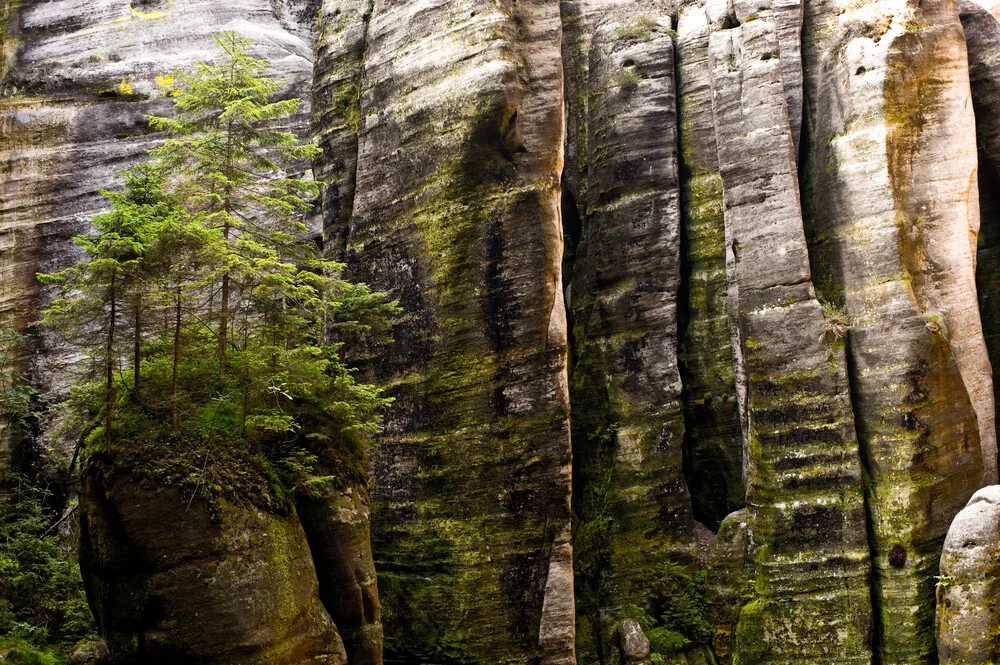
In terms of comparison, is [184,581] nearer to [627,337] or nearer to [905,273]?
[627,337]

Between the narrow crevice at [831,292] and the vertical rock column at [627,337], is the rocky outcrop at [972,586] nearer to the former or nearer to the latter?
the narrow crevice at [831,292]

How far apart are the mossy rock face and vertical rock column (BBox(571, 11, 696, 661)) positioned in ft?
31.1

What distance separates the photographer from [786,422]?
16.6 m

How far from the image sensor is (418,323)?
1592cm

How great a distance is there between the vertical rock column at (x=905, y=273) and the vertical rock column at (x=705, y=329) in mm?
2334

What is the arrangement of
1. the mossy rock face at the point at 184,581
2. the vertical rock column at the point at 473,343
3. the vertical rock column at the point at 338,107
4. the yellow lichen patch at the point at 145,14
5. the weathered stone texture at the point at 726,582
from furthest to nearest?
the yellow lichen patch at the point at 145,14
the vertical rock column at the point at 338,107
the weathered stone texture at the point at 726,582
the vertical rock column at the point at 473,343
the mossy rock face at the point at 184,581

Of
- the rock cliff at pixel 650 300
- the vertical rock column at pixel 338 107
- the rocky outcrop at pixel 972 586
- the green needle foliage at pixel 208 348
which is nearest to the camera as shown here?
the green needle foliage at pixel 208 348

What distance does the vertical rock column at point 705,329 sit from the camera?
1906 cm

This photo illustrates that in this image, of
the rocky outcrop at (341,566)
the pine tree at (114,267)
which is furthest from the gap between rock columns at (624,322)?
the pine tree at (114,267)

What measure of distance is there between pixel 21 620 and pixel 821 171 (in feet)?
53.9

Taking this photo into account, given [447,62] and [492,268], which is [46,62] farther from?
[492,268]

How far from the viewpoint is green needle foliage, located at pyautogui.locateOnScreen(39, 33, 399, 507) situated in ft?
30.9

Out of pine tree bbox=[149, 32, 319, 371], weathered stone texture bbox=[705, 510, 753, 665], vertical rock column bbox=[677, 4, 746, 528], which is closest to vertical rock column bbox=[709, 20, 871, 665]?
weathered stone texture bbox=[705, 510, 753, 665]

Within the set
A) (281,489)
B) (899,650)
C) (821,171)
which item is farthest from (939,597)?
(281,489)
